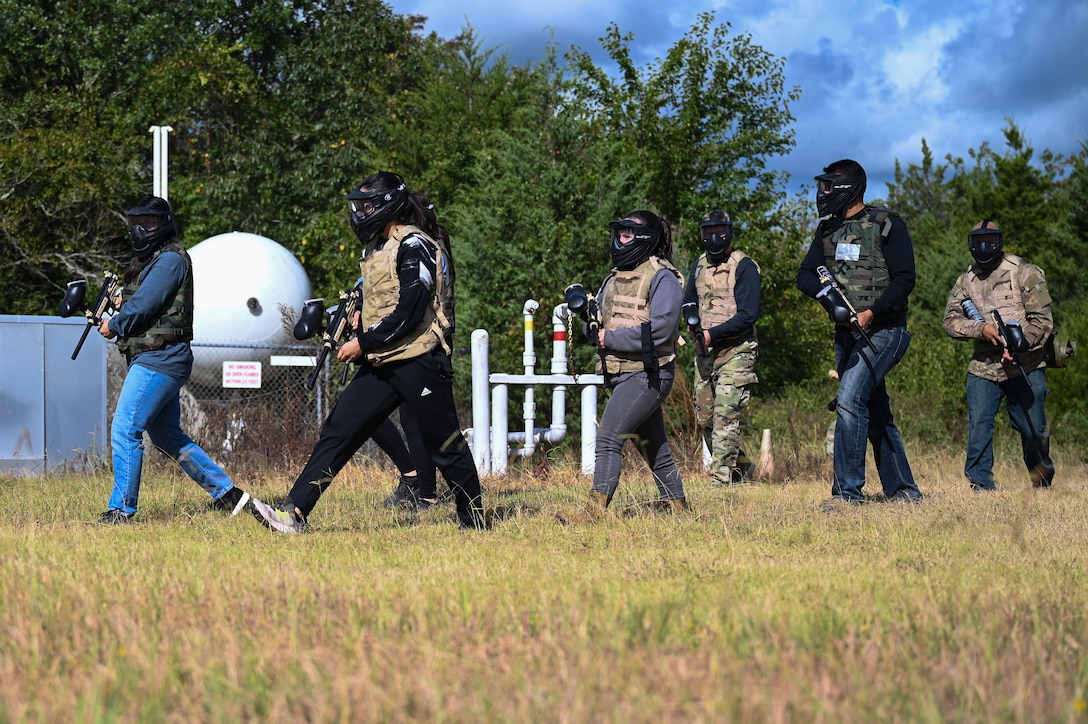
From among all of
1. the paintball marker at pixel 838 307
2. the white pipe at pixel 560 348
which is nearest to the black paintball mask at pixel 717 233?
the white pipe at pixel 560 348

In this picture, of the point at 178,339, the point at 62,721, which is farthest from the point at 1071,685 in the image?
the point at 178,339

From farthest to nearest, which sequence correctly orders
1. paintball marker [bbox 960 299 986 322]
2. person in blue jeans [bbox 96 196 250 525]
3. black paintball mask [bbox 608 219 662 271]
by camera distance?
paintball marker [bbox 960 299 986 322] < person in blue jeans [bbox 96 196 250 525] < black paintball mask [bbox 608 219 662 271]

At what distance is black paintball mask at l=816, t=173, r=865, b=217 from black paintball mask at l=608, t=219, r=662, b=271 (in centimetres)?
146

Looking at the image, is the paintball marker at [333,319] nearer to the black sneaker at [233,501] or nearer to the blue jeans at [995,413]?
the black sneaker at [233,501]

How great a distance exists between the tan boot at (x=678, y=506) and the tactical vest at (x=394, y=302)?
1.68 metres

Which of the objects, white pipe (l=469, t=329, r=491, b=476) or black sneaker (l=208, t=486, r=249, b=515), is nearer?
black sneaker (l=208, t=486, r=249, b=515)

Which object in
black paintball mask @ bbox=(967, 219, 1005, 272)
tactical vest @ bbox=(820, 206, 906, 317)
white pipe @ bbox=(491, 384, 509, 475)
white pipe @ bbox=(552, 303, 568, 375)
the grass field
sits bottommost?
the grass field

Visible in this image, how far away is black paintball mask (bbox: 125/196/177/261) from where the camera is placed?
24.6ft

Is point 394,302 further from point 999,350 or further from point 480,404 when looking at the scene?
point 999,350

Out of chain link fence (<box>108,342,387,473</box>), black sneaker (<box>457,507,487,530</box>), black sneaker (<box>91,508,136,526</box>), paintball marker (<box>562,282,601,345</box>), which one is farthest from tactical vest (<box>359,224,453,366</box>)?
chain link fence (<box>108,342,387,473</box>)

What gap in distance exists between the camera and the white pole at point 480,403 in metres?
11.1

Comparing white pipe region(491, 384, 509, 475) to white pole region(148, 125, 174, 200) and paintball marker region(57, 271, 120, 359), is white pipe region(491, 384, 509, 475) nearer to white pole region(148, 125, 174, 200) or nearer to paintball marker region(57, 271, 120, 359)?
paintball marker region(57, 271, 120, 359)

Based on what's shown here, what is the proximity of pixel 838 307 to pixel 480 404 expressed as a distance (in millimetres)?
4101

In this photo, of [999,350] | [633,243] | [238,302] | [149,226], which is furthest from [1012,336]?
[238,302]
